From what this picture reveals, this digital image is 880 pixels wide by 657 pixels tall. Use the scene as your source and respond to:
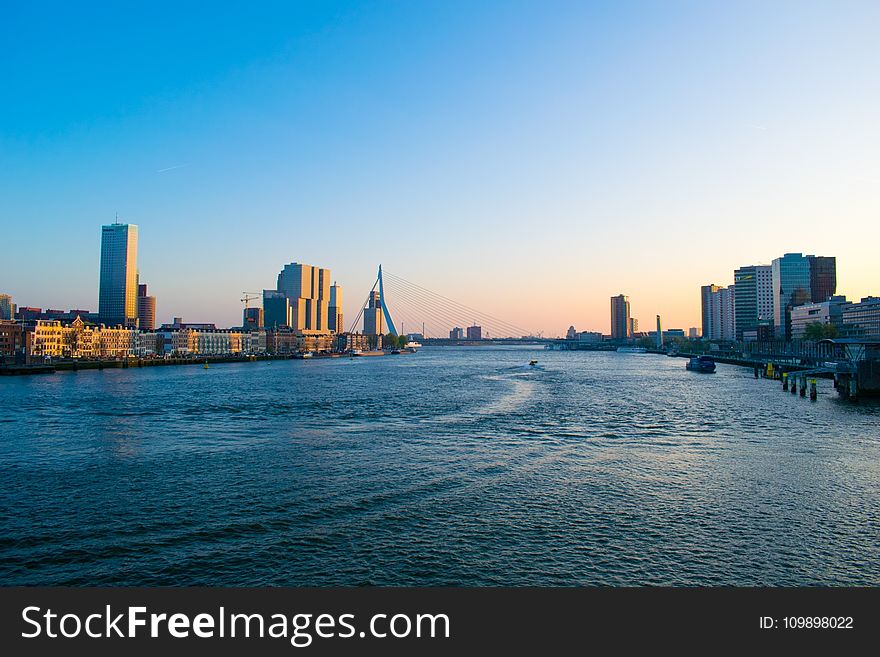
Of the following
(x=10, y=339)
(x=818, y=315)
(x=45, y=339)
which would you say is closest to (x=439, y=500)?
(x=10, y=339)

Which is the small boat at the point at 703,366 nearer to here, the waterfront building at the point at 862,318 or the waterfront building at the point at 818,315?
the waterfront building at the point at 862,318

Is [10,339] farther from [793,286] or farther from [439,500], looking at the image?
[793,286]

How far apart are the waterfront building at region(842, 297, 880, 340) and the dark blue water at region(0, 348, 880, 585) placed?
11166 cm

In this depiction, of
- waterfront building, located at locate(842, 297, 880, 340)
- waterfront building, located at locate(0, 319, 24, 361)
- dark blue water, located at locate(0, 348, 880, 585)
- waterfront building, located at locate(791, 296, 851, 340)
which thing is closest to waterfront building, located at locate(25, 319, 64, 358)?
waterfront building, located at locate(0, 319, 24, 361)

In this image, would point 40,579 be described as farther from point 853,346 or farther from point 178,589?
point 853,346

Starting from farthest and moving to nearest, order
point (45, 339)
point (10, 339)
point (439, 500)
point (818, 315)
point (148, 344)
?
point (818, 315) < point (148, 344) < point (45, 339) < point (10, 339) < point (439, 500)

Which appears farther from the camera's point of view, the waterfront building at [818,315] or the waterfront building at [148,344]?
the waterfront building at [818,315]

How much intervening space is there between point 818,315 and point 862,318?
67.6 feet

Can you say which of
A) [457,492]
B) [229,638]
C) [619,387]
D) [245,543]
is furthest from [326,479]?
[619,387]

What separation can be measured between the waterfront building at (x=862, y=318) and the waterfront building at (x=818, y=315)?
2318 millimetres

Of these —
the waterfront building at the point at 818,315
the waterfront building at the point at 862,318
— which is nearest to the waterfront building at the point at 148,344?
the waterfront building at the point at 818,315

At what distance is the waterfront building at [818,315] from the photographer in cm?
14838

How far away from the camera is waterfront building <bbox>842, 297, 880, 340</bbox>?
12700 centimetres

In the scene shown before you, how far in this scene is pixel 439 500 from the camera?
16.4 metres
